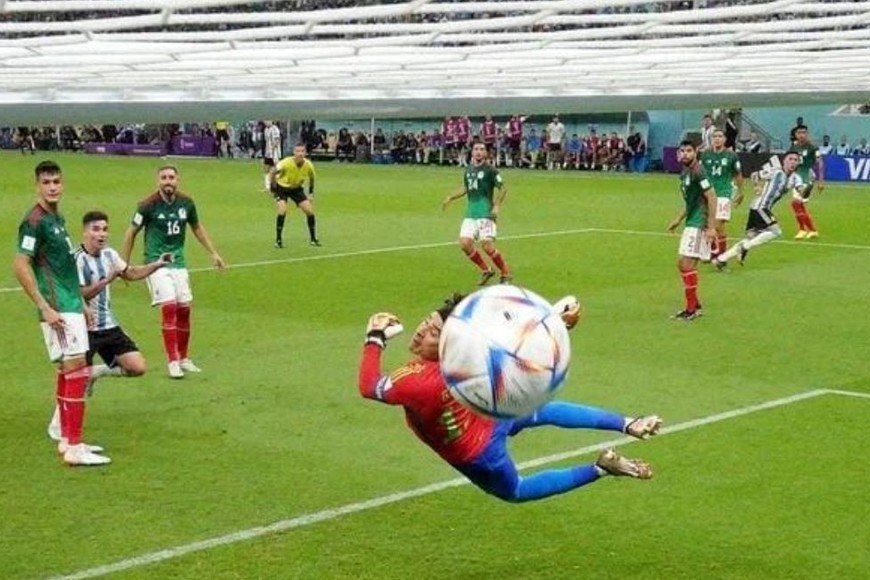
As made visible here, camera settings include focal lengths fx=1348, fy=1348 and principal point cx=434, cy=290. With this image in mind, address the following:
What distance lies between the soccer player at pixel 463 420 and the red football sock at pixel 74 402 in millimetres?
3833

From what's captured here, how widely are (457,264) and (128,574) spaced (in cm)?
1483

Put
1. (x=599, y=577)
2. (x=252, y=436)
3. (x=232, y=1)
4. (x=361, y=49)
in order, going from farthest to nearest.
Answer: (x=361, y=49) < (x=252, y=436) < (x=232, y=1) < (x=599, y=577)

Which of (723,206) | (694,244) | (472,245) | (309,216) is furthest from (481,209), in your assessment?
(309,216)

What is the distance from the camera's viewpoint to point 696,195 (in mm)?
16562

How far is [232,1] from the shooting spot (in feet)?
31.5

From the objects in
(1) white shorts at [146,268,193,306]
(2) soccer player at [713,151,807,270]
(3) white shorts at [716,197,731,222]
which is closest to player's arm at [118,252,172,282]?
(1) white shorts at [146,268,193,306]

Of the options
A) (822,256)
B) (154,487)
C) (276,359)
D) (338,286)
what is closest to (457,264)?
(338,286)

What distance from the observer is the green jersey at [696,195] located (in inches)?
648

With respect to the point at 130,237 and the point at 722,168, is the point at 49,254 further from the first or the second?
the point at 722,168

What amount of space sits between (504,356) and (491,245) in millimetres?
14539

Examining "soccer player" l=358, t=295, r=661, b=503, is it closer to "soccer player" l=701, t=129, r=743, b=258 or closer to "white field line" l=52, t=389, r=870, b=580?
"white field line" l=52, t=389, r=870, b=580

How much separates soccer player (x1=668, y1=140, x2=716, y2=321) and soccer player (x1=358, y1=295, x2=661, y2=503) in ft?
31.5

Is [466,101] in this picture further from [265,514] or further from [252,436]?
[265,514]

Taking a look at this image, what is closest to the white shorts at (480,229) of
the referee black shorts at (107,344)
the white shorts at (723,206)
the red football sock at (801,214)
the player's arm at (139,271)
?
the white shorts at (723,206)
